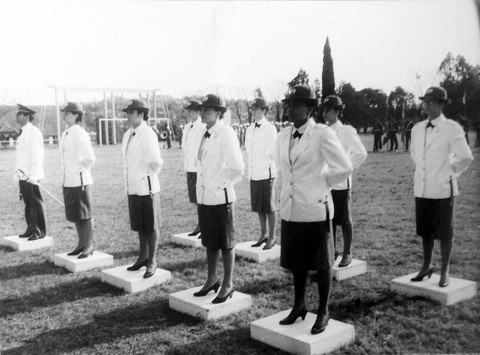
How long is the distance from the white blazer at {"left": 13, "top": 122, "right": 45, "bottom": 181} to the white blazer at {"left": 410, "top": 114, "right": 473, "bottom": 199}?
5.91m

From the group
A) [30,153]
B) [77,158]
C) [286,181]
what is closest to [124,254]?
[77,158]

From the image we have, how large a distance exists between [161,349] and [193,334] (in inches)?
15.2

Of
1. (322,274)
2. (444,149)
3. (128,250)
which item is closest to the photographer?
(322,274)

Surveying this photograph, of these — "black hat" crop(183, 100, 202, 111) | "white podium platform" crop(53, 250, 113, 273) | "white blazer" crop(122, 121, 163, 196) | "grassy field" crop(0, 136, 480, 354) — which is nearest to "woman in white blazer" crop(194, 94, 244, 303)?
"grassy field" crop(0, 136, 480, 354)

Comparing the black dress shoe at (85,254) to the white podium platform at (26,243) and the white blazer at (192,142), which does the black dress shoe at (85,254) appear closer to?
the white podium platform at (26,243)

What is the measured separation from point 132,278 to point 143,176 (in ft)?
3.96

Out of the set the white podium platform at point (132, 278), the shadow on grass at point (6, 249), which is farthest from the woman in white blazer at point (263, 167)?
the shadow on grass at point (6, 249)

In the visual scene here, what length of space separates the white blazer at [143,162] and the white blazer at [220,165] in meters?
1.01

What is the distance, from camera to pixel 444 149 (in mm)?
4910

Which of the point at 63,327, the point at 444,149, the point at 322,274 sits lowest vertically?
the point at 63,327

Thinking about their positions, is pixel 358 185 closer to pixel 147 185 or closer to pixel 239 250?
pixel 239 250

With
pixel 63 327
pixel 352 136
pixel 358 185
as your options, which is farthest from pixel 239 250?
pixel 358 185

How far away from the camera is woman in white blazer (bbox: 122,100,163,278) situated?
5.70 m

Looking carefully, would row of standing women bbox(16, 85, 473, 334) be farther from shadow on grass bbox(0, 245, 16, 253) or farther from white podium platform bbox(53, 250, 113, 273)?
shadow on grass bbox(0, 245, 16, 253)
